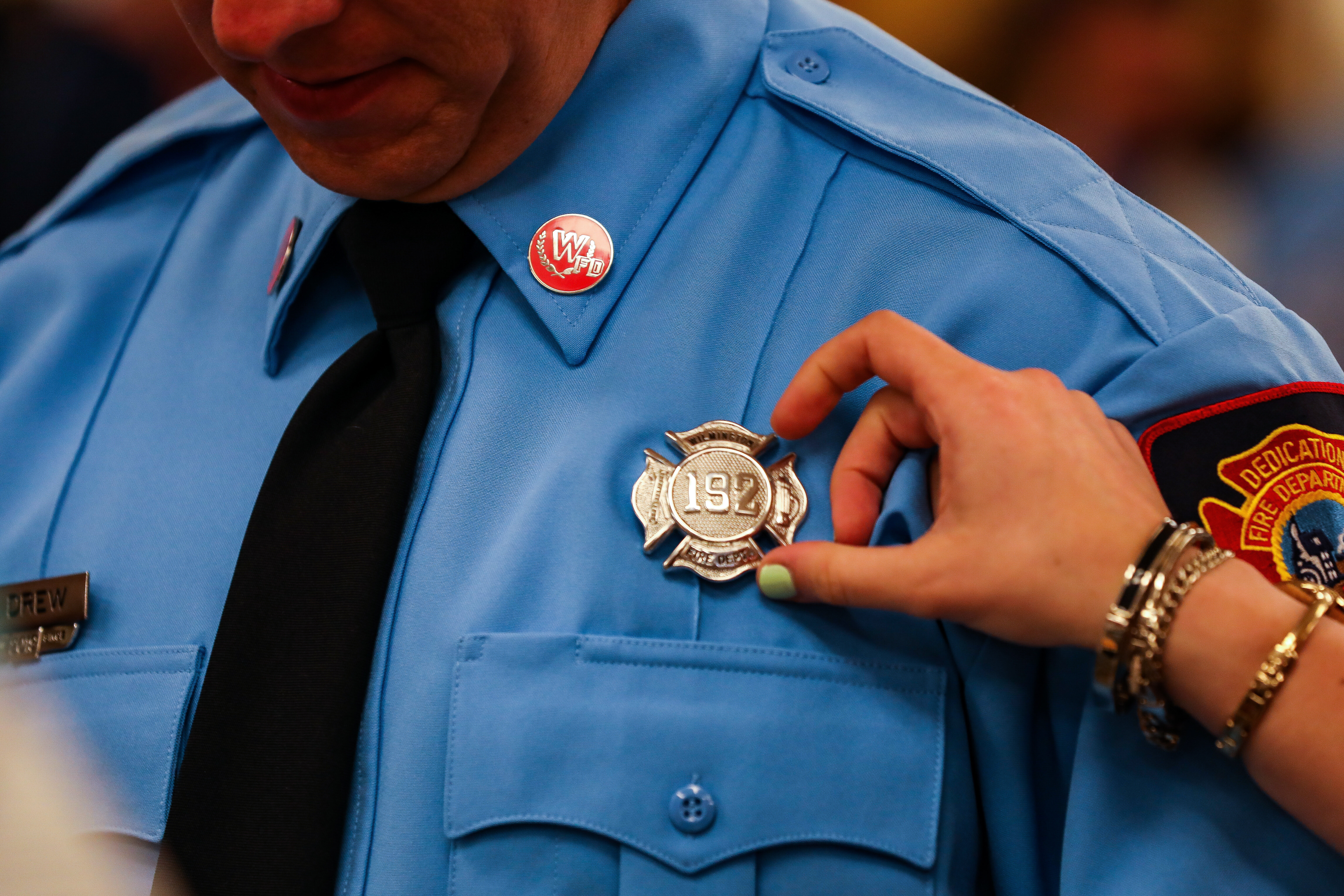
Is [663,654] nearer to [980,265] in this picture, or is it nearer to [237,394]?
[980,265]

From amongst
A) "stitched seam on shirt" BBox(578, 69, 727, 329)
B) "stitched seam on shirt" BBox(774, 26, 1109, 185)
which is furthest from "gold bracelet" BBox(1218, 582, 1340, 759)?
"stitched seam on shirt" BBox(578, 69, 727, 329)

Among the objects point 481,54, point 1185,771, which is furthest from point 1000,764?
point 481,54

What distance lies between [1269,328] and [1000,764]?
0.38m

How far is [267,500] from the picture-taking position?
2.88ft

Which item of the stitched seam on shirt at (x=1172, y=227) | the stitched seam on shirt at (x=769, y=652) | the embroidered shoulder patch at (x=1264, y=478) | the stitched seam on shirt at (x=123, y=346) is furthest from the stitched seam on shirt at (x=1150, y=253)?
the stitched seam on shirt at (x=123, y=346)

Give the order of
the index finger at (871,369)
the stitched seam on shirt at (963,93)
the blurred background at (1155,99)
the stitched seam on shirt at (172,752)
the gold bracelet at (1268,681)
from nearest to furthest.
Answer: the gold bracelet at (1268,681), the index finger at (871,369), the stitched seam on shirt at (172,752), the stitched seam on shirt at (963,93), the blurred background at (1155,99)

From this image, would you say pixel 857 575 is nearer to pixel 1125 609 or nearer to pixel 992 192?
pixel 1125 609

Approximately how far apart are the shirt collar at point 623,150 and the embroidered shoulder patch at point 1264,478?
440 millimetres

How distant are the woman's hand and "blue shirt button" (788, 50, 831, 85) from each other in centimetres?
32

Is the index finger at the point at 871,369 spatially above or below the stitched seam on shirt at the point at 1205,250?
below

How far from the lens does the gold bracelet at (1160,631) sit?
2.11 ft

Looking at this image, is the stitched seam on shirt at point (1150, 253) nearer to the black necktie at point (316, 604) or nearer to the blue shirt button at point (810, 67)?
the blue shirt button at point (810, 67)

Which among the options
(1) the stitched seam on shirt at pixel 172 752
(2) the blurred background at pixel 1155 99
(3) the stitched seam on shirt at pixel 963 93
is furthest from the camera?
(2) the blurred background at pixel 1155 99

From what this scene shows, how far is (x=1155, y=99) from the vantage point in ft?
6.83
